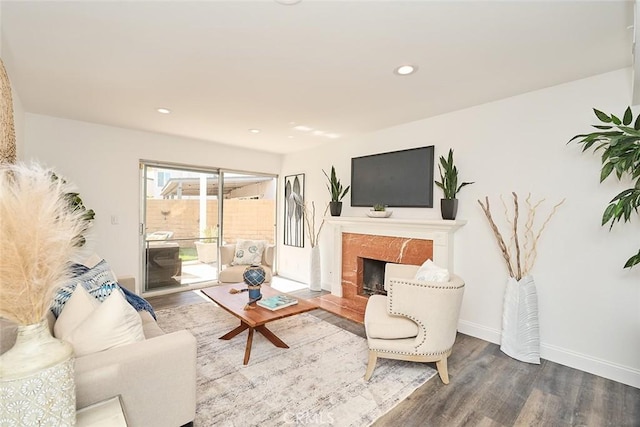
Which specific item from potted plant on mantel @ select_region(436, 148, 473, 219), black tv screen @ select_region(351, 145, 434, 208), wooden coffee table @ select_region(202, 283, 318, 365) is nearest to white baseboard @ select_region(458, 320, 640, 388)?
potted plant on mantel @ select_region(436, 148, 473, 219)

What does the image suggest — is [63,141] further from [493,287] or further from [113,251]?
[493,287]

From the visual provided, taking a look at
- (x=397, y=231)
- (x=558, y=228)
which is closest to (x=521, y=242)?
(x=558, y=228)

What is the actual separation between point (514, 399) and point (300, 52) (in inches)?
117

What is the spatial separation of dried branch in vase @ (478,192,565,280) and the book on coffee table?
2143 millimetres

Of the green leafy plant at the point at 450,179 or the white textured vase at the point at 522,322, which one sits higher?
the green leafy plant at the point at 450,179

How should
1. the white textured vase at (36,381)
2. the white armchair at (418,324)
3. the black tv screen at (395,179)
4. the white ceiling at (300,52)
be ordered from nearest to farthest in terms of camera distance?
the white textured vase at (36,381), the white ceiling at (300,52), the white armchair at (418,324), the black tv screen at (395,179)

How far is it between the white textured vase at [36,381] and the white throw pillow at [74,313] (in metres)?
0.68

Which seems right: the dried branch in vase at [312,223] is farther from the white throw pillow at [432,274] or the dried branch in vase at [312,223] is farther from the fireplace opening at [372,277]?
the white throw pillow at [432,274]

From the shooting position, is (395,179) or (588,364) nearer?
(588,364)

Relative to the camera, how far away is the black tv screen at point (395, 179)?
356cm

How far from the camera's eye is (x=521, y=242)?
285cm

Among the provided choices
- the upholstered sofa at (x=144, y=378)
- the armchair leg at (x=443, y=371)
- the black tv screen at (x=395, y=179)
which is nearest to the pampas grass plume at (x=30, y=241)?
the upholstered sofa at (x=144, y=378)

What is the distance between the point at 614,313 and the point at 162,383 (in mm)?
3376

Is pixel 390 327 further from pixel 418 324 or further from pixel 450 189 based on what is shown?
pixel 450 189
